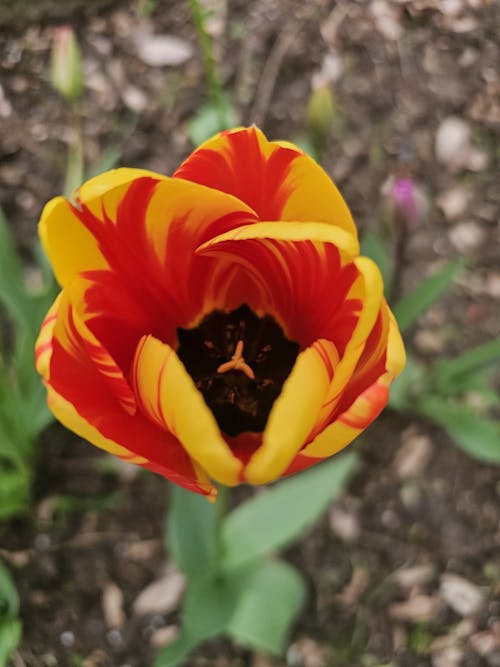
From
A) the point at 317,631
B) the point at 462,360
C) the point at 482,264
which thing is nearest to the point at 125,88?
the point at 482,264

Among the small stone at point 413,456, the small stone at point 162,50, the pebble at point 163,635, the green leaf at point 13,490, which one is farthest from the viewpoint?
the small stone at point 162,50

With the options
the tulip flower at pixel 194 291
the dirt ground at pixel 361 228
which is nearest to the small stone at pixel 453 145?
the dirt ground at pixel 361 228

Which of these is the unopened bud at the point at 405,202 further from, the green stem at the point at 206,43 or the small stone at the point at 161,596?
the small stone at the point at 161,596

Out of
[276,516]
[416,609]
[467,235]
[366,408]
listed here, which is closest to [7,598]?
[276,516]

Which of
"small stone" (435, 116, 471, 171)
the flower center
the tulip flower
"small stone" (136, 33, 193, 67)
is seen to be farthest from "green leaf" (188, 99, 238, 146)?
the tulip flower

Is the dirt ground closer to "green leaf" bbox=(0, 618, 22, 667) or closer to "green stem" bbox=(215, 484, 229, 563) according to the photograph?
"green leaf" bbox=(0, 618, 22, 667)

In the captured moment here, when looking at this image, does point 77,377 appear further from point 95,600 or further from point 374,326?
point 95,600

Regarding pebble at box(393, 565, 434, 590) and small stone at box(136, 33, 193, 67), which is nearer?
pebble at box(393, 565, 434, 590)
